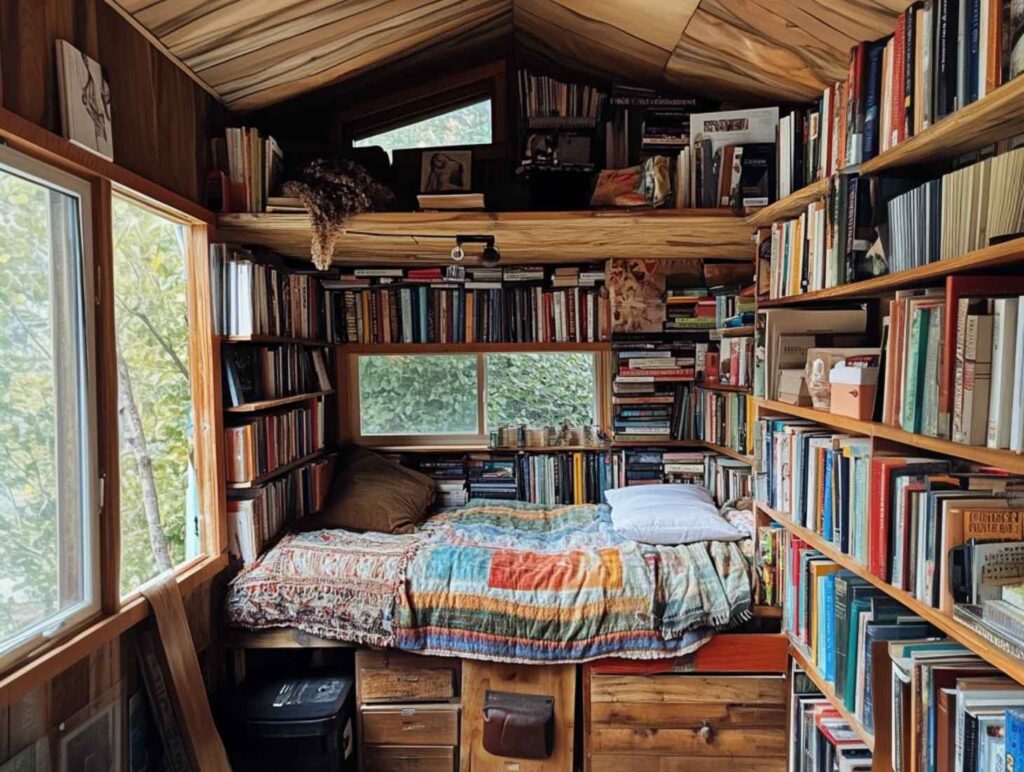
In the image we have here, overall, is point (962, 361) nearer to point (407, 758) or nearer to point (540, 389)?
point (407, 758)

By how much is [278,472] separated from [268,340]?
595mm

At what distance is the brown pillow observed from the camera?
2.80 meters

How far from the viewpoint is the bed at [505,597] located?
7.14ft

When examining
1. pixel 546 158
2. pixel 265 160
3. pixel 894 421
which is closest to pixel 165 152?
pixel 265 160

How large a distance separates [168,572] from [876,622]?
219 cm

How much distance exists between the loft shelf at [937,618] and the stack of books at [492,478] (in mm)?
1637

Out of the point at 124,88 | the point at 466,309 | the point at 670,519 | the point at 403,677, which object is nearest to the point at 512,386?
the point at 466,309

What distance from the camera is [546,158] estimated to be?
2.81 meters

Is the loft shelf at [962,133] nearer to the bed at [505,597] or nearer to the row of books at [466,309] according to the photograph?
the bed at [505,597]

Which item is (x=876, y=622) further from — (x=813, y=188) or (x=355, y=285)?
(x=355, y=285)

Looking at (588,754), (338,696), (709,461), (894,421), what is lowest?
(588,754)

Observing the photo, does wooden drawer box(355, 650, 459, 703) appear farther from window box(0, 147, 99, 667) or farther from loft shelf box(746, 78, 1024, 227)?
loft shelf box(746, 78, 1024, 227)

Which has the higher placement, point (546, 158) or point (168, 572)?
point (546, 158)

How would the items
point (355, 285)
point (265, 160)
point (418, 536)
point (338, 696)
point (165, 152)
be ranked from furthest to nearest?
1. point (355, 285)
2. point (418, 536)
3. point (265, 160)
4. point (338, 696)
5. point (165, 152)
